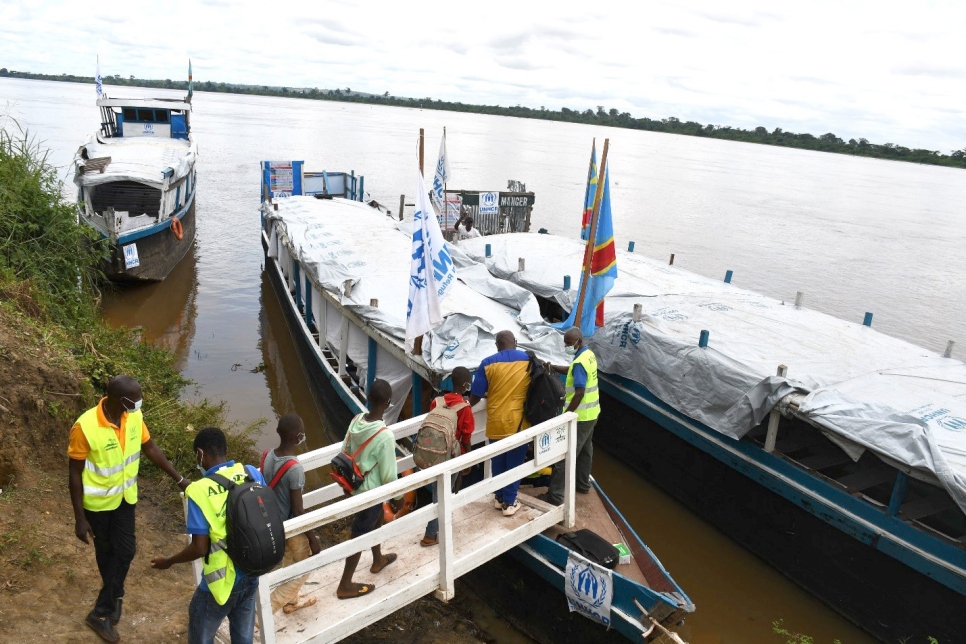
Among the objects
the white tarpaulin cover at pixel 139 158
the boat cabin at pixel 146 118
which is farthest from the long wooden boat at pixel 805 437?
the boat cabin at pixel 146 118

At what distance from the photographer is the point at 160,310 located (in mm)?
15609

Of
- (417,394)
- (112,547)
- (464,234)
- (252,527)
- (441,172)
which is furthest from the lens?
(464,234)

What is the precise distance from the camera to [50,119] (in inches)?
2260

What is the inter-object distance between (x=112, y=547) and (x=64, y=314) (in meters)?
5.57

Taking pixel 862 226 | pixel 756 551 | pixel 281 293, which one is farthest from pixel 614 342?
pixel 862 226

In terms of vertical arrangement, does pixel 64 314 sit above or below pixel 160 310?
above

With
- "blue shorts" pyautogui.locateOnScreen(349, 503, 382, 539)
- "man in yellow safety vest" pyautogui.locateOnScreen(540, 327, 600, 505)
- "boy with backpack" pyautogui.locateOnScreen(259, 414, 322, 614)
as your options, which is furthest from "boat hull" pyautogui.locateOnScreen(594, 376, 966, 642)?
"boy with backpack" pyautogui.locateOnScreen(259, 414, 322, 614)

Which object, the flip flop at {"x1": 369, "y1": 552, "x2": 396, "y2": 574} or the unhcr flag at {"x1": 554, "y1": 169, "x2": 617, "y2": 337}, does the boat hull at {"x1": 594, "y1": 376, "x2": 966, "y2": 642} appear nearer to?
the unhcr flag at {"x1": 554, "y1": 169, "x2": 617, "y2": 337}

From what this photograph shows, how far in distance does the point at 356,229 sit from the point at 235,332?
4.75 m

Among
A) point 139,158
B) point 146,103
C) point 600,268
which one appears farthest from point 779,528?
point 146,103

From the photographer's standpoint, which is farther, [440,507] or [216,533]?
[440,507]

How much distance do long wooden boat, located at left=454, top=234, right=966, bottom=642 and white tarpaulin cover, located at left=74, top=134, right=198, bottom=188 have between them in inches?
458

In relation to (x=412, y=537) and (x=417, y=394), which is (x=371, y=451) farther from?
(x=417, y=394)

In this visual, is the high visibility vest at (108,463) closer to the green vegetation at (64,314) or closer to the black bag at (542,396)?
the green vegetation at (64,314)
